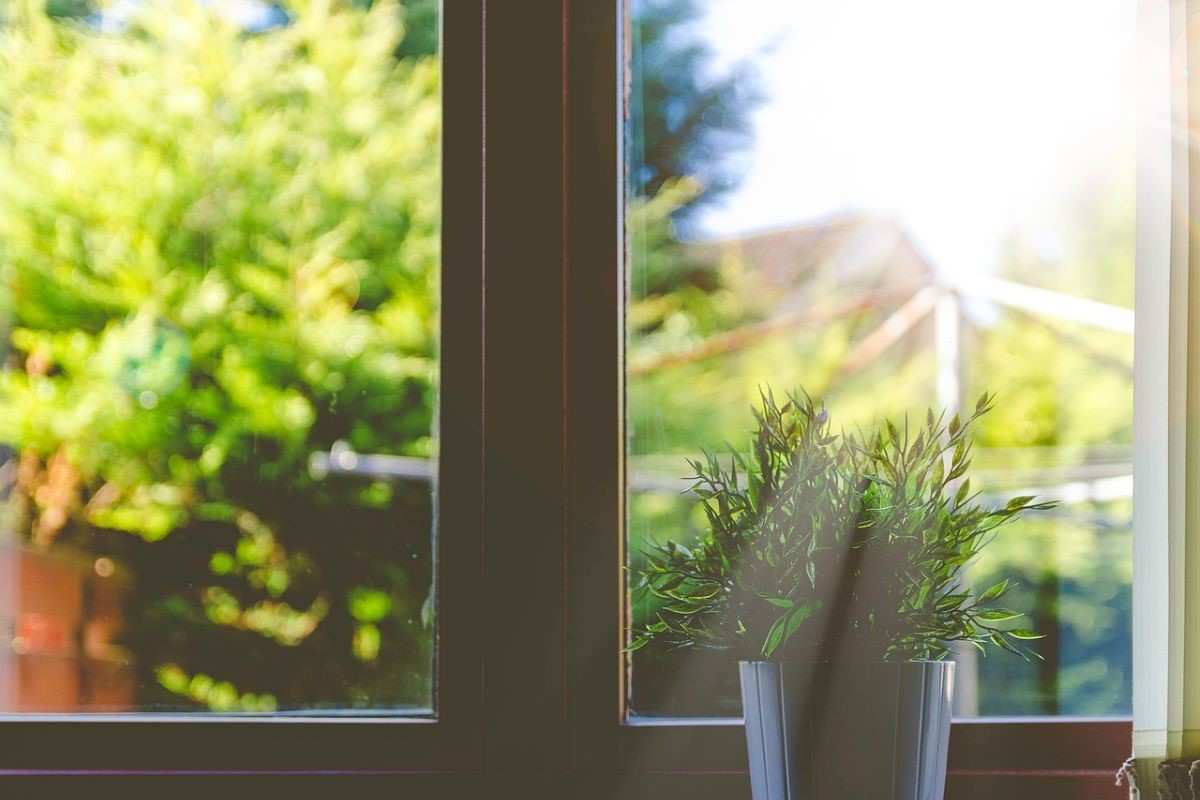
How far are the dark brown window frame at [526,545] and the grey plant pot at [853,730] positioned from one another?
28 cm

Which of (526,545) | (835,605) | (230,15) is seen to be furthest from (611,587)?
(230,15)

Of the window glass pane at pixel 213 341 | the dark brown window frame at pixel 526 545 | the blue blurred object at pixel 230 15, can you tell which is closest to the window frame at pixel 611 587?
the dark brown window frame at pixel 526 545

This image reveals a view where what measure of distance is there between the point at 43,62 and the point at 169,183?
21 centimetres

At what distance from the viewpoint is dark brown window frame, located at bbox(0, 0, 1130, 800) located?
3.64 ft

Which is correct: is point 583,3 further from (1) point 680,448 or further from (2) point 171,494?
(2) point 171,494

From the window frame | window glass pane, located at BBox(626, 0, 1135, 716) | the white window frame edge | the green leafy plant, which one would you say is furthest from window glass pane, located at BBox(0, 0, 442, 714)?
the white window frame edge

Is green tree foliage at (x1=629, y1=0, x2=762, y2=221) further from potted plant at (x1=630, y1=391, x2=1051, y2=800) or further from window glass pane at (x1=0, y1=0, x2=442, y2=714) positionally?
potted plant at (x1=630, y1=391, x2=1051, y2=800)

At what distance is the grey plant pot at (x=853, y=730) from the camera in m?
0.83

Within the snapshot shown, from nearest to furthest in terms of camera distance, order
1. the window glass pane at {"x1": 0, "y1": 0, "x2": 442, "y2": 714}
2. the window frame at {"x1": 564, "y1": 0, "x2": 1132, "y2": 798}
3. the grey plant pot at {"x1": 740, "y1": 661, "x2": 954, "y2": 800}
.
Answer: the grey plant pot at {"x1": 740, "y1": 661, "x2": 954, "y2": 800}
the window frame at {"x1": 564, "y1": 0, "x2": 1132, "y2": 798}
the window glass pane at {"x1": 0, "y1": 0, "x2": 442, "y2": 714}

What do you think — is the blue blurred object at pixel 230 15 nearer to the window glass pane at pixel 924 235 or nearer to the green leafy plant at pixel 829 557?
the window glass pane at pixel 924 235

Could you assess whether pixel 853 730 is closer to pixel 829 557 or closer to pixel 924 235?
pixel 829 557

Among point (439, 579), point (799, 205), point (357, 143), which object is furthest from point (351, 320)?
point (799, 205)

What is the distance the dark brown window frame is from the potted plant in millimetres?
235

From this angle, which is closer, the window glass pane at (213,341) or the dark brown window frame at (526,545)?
the dark brown window frame at (526,545)
